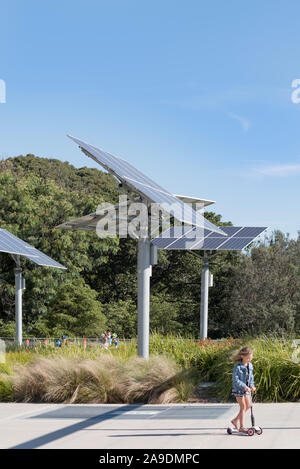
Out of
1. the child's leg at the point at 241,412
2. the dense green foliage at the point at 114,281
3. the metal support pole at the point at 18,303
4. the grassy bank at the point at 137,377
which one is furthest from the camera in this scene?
the dense green foliage at the point at 114,281

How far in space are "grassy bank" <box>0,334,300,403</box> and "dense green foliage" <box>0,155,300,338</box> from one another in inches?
714

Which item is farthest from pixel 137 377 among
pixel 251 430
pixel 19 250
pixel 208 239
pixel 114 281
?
pixel 114 281

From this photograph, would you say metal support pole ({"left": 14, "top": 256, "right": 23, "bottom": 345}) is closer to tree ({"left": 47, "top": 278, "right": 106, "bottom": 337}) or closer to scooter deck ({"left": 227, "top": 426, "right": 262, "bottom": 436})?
scooter deck ({"left": 227, "top": 426, "right": 262, "bottom": 436})

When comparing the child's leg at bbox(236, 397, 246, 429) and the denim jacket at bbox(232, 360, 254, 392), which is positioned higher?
the denim jacket at bbox(232, 360, 254, 392)

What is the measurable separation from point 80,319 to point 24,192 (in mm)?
9404

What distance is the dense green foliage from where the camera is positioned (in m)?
34.8

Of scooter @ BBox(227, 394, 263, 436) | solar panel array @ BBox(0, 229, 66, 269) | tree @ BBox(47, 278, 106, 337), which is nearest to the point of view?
scooter @ BBox(227, 394, 263, 436)

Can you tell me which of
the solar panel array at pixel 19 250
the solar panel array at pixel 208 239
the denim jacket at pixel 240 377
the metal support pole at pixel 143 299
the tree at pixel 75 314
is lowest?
the tree at pixel 75 314

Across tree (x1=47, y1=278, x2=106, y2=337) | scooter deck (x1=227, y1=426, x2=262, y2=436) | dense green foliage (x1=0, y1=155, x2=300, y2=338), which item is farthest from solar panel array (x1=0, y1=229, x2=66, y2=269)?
tree (x1=47, y1=278, x2=106, y2=337)

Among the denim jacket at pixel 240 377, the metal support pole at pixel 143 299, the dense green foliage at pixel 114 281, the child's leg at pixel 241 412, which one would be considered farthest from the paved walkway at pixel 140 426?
the dense green foliage at pixel 114 281

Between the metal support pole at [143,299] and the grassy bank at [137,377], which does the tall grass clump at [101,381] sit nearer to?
the grassy bank at [137,377]

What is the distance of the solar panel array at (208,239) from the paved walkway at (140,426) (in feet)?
37.1

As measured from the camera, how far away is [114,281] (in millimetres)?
47125

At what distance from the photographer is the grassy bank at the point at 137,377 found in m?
11.4
